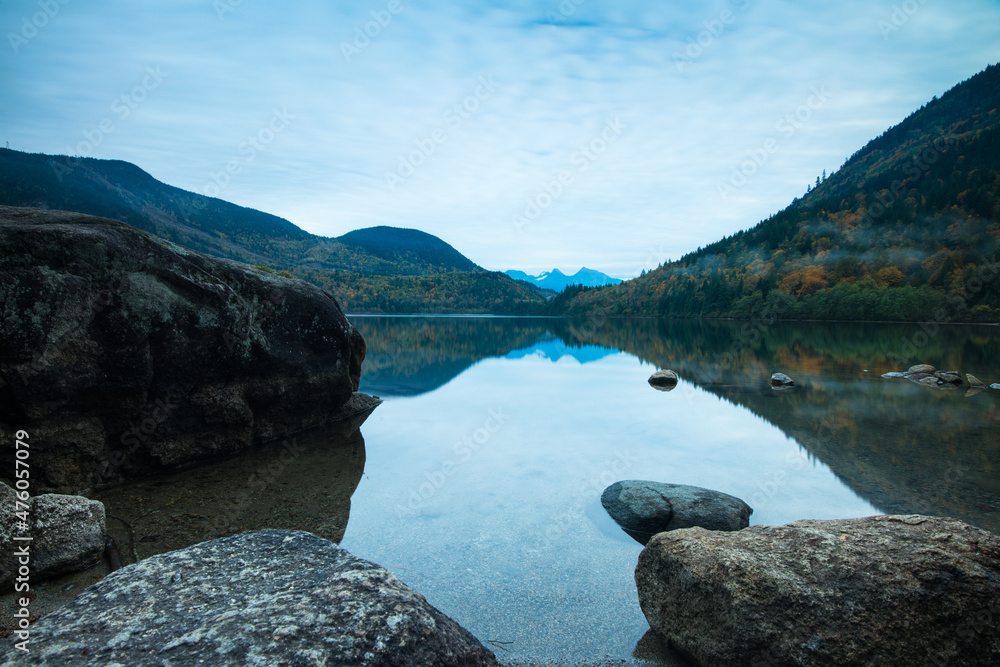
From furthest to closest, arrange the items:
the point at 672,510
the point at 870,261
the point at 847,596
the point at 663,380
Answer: the point at 870,261, the point at 663,380, the point at 672,510, the point at 847,596

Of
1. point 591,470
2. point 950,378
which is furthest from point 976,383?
point 591,470

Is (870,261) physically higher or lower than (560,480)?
higher

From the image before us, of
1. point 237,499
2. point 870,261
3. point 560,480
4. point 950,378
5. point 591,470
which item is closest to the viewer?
point 237,499

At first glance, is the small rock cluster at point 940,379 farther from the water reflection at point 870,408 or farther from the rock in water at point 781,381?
the rock in water at point 781,381

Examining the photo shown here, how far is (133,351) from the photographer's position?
9648 millimetres

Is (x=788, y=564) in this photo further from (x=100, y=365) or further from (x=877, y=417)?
(x=877, y=417)

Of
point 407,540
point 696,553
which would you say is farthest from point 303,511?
point 696,553

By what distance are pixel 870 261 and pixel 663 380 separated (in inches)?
4673

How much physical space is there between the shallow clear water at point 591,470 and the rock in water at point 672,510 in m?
0.37

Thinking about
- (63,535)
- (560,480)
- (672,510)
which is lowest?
(560,480)

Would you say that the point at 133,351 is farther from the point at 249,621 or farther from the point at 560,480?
the point at 560,480

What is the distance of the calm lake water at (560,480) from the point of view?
6.42 m

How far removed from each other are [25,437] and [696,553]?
34.0 feet

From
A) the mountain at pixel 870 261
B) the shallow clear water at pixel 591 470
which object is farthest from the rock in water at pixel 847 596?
the mountain at pixel 870 261
